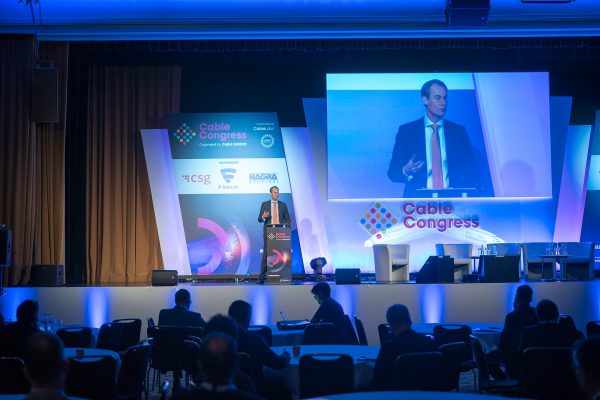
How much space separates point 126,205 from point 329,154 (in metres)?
3.45

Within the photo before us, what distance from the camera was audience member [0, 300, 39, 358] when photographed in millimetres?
5633

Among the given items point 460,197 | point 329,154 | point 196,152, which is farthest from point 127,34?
point 460,197

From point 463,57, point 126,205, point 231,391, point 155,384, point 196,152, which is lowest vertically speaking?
point 155,384

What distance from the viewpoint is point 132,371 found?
564cm

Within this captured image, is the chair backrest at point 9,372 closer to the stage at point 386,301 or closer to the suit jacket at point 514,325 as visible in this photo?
the suit jacket at point 514,325

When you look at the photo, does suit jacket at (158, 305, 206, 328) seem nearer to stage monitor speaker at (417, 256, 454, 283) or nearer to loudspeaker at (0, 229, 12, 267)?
loudspeaker at (0, 229, 12, 267)

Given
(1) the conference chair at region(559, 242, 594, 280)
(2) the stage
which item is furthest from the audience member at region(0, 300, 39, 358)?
(1) the conference chair at region(559, 242, 594, 280)

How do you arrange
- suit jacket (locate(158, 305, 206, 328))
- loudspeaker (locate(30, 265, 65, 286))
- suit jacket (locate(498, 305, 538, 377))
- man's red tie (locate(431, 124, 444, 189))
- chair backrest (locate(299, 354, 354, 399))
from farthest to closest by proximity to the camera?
1. man's red tie (locate(431, 124, 444, 189))
2. loudspeaker (locate(30, 265, 65, 286))
3. suit jacket (locate(158, 305, 206, 328))
4. suit jacket (locate(498, 305, 538, 377))
5. chair backrest (locate(299, 354, 354, 399))

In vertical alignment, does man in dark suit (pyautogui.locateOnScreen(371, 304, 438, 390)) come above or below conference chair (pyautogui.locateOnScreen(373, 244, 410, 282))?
below

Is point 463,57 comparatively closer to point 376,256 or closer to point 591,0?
point 591,0

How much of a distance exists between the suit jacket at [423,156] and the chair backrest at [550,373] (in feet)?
25.1

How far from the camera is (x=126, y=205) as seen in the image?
12875 millimetres

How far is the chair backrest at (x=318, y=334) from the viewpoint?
6875 mm

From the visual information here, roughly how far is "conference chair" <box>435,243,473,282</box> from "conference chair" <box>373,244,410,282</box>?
0.83 meters
